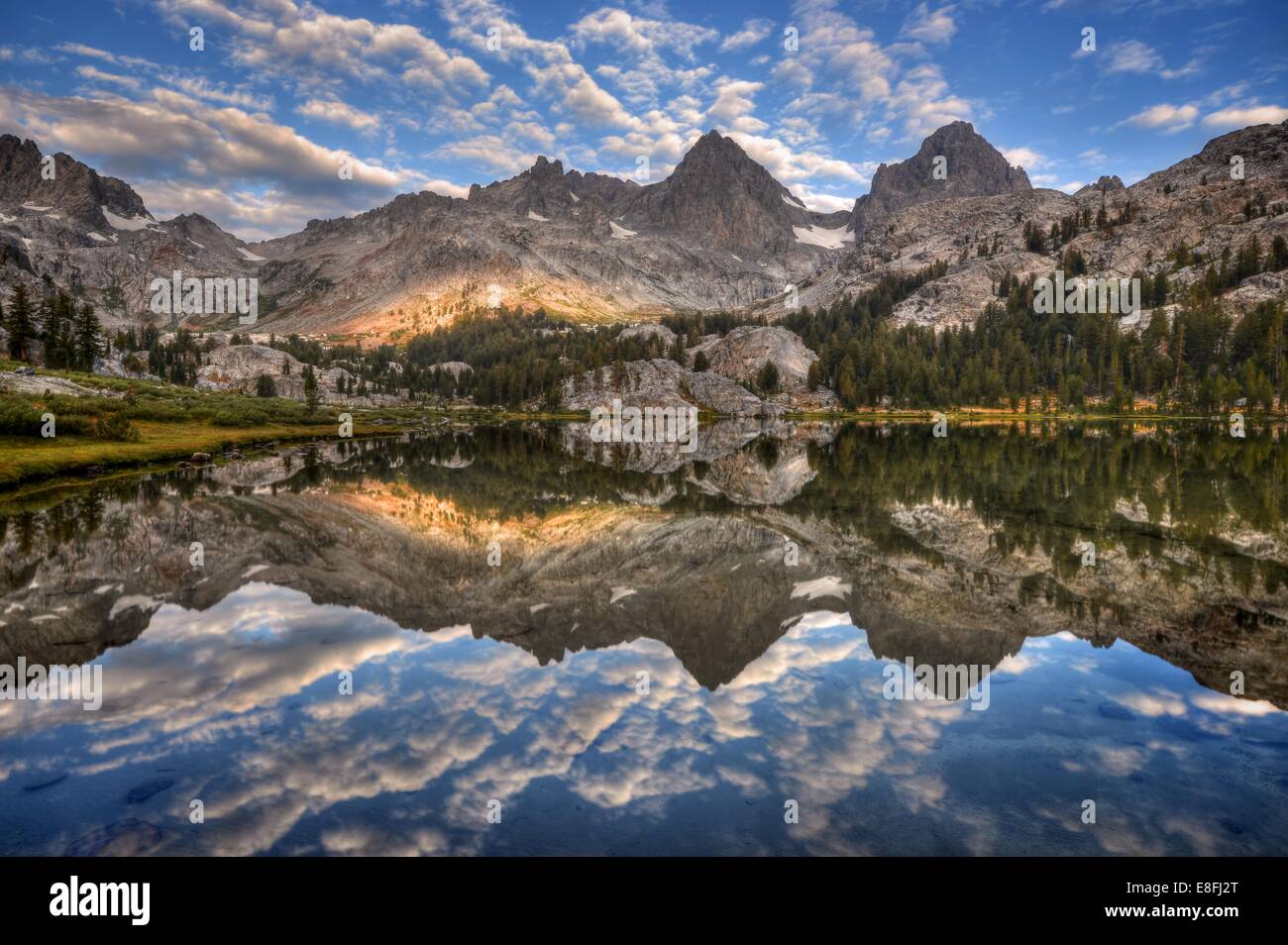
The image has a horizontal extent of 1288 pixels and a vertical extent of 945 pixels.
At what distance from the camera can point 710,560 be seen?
1071 inches

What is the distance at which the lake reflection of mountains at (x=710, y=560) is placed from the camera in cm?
1844

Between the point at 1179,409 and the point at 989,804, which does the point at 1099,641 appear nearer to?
the point at 989,804

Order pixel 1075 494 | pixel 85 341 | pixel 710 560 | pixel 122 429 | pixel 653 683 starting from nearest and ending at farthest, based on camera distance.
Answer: pixel 653 683 → pixel 710 560 → pixel 1075 494 → pixel 122 429 → pixel 85 341

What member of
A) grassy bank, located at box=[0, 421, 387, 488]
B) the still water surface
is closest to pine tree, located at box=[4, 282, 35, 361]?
grassy bank, located at box=[0, 421, 387, 488]

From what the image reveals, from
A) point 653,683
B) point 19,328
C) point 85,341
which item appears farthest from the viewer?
point 85,341

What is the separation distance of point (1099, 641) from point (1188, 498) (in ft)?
99.4

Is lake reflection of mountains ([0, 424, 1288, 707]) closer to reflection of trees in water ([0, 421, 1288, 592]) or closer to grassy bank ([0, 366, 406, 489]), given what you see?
reflection of trees in water ([0, 421, 1288, 592])

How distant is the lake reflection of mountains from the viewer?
18438 mm

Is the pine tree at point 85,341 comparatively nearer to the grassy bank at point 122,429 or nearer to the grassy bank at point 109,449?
the grassy bank at point 122,429

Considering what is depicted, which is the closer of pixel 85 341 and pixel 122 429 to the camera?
pixel 122 429

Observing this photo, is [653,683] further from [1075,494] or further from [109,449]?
[109,449]

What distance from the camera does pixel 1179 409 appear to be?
184875mm

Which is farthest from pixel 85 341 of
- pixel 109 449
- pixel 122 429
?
pixel 109 449
